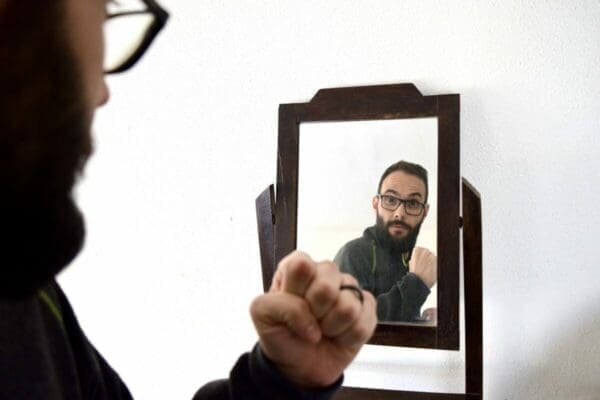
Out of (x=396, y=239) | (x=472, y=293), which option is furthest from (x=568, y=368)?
(x=396, y=239)

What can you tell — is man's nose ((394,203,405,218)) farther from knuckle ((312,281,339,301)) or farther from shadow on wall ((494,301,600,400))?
knuckle ((312,281,339,301))

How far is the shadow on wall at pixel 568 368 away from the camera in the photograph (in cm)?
91

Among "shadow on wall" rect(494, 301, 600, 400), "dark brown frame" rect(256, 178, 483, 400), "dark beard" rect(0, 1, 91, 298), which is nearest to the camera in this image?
"dark beard" rect(0, 1, 91, 298)

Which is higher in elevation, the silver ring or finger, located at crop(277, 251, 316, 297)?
finger, located at crop(277, 251, 316, 297)

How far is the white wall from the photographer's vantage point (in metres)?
0.92

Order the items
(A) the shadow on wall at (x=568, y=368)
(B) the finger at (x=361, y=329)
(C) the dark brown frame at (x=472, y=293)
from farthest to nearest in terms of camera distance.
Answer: (A) the shadow on wall at (x=568, y=368)
(C) the dark brown frame at (x=472, y=293)
(B) the finger at (x=361, y=329)

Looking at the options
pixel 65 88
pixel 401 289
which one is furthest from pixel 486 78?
pixel 65 88

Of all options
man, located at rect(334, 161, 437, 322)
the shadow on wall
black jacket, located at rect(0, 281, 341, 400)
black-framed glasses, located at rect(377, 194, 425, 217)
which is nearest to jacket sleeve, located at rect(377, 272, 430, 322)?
man, located at rect(334, 161, 437, 322)

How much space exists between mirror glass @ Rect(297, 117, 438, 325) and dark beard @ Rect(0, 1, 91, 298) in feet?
1.96

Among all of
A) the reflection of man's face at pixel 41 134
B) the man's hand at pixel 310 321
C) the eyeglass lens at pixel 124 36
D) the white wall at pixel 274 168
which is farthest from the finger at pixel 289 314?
the white wall at pixel 274 168

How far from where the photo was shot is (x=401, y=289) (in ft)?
2.83

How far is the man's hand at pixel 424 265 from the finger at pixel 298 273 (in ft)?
1.56

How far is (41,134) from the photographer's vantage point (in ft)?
1.10

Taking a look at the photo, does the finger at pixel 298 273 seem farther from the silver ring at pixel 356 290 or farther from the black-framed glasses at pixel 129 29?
the black-framed glasses at pixel 129 29
